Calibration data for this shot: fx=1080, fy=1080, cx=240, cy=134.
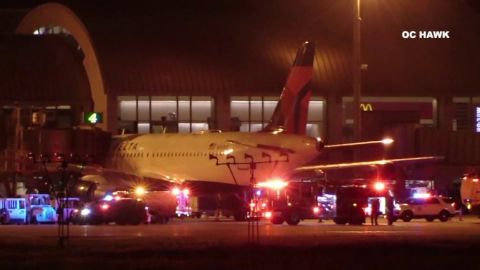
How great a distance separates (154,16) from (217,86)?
11309 millimetres

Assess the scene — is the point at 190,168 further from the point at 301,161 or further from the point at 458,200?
the point at 458,200

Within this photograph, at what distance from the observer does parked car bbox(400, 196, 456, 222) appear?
65.2 metres

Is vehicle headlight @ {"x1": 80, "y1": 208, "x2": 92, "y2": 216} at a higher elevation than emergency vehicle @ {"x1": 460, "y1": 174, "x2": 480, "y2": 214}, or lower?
lower

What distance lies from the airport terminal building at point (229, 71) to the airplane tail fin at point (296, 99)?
19.2 metres

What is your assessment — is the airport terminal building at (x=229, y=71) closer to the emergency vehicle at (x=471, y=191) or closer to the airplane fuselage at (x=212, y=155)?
the airplane fuselage at (x=212, y=155)

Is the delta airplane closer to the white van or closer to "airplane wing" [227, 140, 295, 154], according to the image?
"airplane wing" [227, 140, 295, 154]

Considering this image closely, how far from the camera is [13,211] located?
193 ft

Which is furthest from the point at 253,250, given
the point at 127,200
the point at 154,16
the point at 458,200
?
the point at 154,16

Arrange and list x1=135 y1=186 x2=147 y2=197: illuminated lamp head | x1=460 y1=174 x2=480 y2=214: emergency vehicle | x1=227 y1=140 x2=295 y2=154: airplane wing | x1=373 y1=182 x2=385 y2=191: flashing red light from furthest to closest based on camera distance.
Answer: x1=227 y1=140 x2=295 y2=154: airplane wing < x1=460 y1=174 x2=480 y2=214: emergency vehicle < x1=373 y1=182 x2=385 y2=191: flashing red light < x1=135 y1=186 x2=147 y2=197: illuminated lamp head

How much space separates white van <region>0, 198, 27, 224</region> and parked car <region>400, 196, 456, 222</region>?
22482 mm

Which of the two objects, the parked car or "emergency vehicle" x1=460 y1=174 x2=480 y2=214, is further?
the parked car

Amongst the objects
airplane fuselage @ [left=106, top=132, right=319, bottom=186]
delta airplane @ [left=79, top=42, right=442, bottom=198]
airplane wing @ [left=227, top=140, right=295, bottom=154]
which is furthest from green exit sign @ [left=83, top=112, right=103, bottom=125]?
airplane wing @ [left=227, top=140, right=295, bottom=154]

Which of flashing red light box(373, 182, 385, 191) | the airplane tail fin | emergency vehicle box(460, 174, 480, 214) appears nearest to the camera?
flashing red light box(373, 182, 385, 191)

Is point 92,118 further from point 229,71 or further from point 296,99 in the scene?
point 229,71
